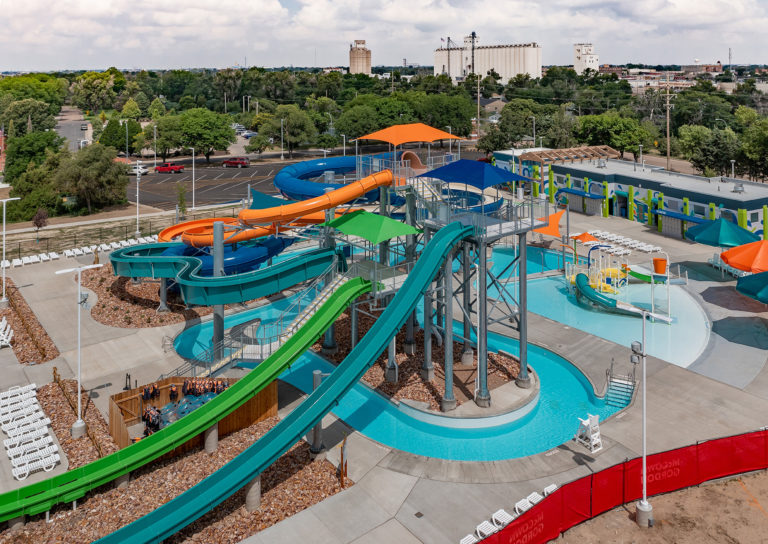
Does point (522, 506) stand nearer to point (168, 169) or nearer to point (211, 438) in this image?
point (211, 438)

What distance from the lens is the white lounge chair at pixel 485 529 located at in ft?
55.9

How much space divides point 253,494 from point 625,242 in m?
37.6

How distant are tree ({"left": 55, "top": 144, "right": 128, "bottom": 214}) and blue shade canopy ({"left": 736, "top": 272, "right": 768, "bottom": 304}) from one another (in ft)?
190

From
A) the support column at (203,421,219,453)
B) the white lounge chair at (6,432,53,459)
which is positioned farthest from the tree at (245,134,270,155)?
the support column at (203,421,219,453)

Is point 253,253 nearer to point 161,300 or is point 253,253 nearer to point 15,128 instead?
point 161,300

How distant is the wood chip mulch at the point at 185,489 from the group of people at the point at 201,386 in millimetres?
3080

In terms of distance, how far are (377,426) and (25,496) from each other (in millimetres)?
11951

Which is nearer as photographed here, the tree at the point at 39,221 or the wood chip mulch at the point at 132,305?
the wood chip mulch at the point at 132,305

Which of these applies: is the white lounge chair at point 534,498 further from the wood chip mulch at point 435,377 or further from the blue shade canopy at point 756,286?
the blue shade canopy at point 756,286

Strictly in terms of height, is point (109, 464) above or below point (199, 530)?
above

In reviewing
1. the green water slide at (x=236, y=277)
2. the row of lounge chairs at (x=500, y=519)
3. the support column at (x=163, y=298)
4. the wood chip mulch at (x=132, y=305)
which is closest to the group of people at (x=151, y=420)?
the green water slide at (x=236, y=277)

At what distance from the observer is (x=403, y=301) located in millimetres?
22359

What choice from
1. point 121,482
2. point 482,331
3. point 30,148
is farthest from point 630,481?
point 30,148

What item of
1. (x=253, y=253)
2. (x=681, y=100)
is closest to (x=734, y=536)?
(x=253, y=253)
